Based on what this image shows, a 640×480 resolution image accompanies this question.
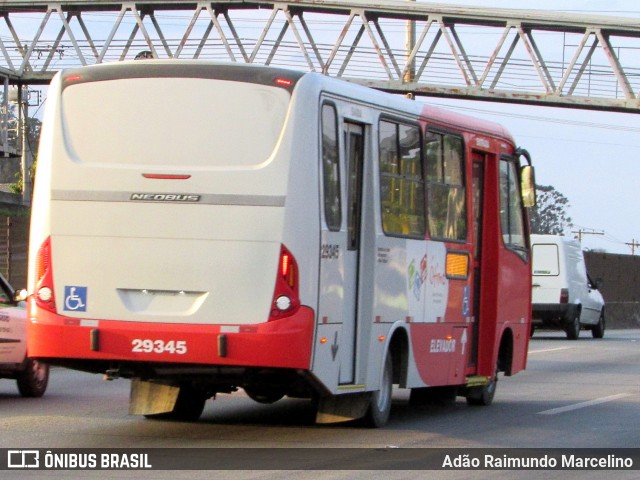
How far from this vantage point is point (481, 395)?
15.1 metres

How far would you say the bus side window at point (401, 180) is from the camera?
12.2 metres

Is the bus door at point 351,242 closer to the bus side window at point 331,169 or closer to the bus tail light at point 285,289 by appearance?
the bus side window at point 331,169

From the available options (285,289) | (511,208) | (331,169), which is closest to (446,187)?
(511,208)

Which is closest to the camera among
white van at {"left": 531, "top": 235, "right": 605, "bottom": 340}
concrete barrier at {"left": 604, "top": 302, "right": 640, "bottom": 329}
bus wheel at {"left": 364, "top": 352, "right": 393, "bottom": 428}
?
bus wheel at {"left": 364, "top": 352, "right": 393, "bottom": 428}

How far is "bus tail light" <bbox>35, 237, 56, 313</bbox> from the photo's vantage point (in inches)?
421

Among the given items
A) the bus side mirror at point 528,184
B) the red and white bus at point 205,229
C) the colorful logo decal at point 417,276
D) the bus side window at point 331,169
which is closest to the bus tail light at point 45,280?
the red and white bus at point 205,229

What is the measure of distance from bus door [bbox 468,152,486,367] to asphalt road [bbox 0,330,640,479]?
2.51ft

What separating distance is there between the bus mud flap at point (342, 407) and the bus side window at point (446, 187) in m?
2.00

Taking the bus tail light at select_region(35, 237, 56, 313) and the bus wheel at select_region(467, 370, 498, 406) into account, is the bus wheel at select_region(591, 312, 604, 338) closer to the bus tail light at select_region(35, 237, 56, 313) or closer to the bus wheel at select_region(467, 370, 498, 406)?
the bus wheel at select_region(467, 370, 498, 406)

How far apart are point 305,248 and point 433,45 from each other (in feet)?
112

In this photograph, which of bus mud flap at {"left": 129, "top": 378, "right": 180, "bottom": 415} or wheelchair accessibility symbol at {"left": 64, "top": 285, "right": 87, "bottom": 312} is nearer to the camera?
wheelchair accessibility symbol at {"left": 64, "top": 285, "right": 87, "bottom": 312}

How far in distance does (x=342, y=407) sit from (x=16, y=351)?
4.35 meters

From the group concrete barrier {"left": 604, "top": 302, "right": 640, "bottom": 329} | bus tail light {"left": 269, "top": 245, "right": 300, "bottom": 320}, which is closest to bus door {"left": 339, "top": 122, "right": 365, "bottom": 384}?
bus tail light {"left": 269, "top": 245, "right": 300, "bottom": 320}

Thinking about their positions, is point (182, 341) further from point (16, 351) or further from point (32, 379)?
point (32, 379)
